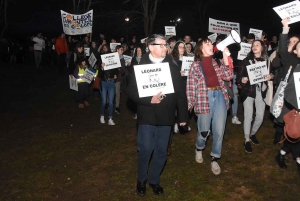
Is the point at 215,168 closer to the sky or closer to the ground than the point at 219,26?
closer to the ground

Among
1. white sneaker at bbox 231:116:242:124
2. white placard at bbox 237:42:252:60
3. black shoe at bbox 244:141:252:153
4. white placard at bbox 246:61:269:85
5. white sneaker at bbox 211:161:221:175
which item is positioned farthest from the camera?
white placard at bbox 237:42:252:60

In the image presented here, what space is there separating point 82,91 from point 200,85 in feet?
19.5

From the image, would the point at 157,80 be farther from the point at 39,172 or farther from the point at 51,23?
the point at 51,23

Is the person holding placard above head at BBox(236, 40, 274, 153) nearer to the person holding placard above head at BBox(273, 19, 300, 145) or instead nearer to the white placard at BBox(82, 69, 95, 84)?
the person holding placard above head at BBox(273, 19, 300, 145)

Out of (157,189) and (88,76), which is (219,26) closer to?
(88,76)

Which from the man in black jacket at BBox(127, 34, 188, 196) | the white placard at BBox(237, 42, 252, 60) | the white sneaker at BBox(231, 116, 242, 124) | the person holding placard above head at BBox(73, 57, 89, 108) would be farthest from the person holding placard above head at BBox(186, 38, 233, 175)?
the person holding placard above head at BBox(73, 57, 89, 108)

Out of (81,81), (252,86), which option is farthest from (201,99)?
(81,81)

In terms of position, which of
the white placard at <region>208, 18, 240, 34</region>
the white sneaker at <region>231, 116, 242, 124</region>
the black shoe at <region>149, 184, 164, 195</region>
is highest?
the white placard at <region>208, 18, 240, 34</region>

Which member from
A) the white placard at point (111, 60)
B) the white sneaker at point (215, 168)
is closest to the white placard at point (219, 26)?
the white placard at point (111, 60)

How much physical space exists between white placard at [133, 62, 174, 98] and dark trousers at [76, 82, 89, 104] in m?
6.10

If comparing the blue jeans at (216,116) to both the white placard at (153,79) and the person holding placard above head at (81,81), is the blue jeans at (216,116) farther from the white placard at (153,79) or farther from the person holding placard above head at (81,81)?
the person holding placard above head at (81,81)

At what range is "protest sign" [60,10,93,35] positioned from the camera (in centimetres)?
1238

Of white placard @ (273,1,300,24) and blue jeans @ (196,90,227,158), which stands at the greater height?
white placard @ (273,1,300,24)

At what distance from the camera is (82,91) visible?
9.88m
